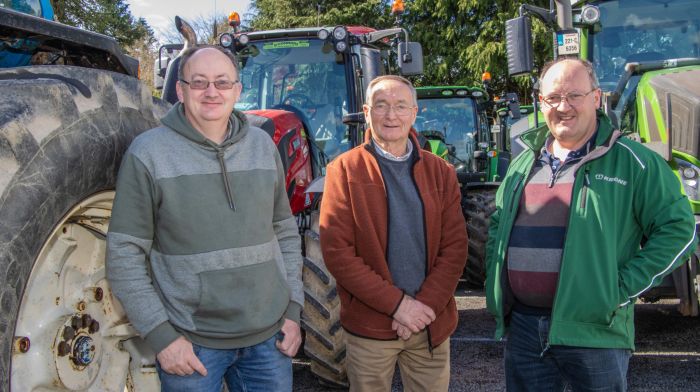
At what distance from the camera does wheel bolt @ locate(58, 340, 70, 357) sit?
201 centimetres

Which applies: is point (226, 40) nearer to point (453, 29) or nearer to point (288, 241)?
point (288, 241)

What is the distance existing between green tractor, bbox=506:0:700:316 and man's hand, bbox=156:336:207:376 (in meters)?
2.66

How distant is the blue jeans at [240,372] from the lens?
6.90 feet

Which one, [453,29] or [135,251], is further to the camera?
[453,29]

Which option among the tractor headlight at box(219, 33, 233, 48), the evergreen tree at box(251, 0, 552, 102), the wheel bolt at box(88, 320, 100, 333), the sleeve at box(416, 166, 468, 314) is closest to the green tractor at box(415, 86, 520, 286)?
the tractor headlight at box(219, 33, 233, 48)

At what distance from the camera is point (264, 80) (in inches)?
195

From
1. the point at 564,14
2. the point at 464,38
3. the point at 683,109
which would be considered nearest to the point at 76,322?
the point at 683,109

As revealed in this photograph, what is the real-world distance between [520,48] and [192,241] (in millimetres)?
2975

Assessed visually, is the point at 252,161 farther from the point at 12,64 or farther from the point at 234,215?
the point at 12,64

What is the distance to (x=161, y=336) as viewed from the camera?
202 cm

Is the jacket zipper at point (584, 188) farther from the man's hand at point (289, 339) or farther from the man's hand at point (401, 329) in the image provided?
the man's hand at point (289, 339)

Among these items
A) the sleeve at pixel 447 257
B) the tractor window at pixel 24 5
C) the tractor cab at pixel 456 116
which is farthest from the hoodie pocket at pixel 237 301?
the tractor cab at pixel 456 116

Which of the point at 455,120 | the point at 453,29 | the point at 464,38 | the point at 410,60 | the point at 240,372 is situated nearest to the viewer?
the point at 240,372

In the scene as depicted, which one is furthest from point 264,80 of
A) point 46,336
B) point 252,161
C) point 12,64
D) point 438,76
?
point 438,76
